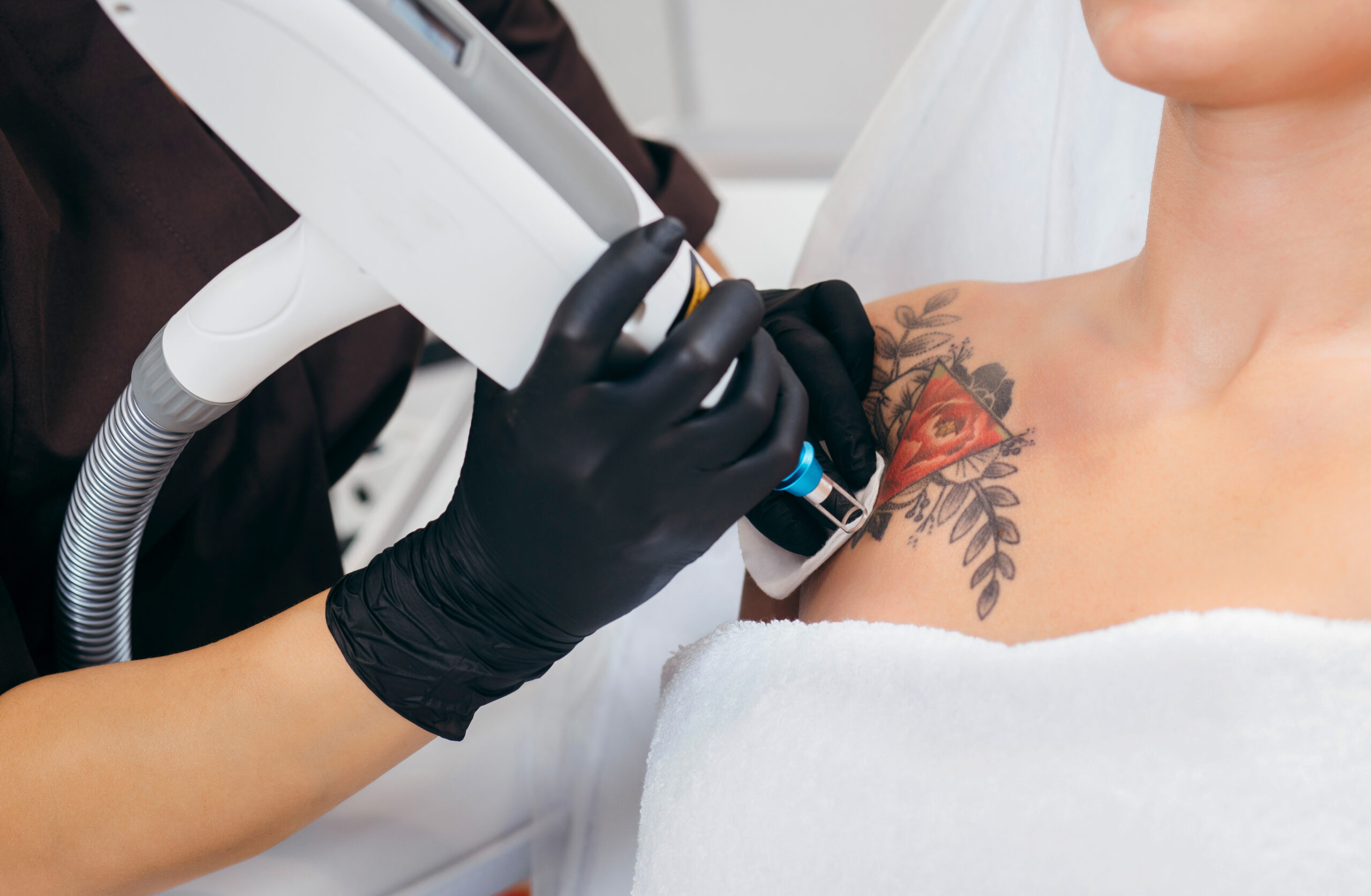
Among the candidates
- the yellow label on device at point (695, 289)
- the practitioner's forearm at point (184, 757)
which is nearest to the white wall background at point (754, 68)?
the yellow label on device at point (695, 289)

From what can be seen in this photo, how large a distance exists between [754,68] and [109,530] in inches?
74.1

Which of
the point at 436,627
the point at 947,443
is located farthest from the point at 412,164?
the point at 947,443

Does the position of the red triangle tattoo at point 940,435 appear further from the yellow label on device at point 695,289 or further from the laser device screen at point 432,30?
the laser device screen at point 432,30

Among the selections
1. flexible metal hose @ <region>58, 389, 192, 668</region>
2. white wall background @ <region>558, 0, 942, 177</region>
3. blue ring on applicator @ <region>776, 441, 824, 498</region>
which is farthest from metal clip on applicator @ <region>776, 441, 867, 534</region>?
white wall background @ <region>558, 0, 942, 177</region>

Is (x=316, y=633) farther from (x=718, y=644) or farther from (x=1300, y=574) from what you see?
(x=1300, y=574)

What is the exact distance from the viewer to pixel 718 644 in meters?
0.70

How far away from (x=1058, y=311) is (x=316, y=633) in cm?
65

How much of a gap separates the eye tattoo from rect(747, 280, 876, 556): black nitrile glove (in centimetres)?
3

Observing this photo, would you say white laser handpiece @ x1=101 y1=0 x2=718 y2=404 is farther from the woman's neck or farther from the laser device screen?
the woman's neck

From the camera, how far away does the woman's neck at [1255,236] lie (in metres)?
0.57

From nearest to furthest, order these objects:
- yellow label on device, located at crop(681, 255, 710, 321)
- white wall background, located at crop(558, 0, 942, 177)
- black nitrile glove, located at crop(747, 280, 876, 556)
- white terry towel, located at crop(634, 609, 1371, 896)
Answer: white terry towel, located at crop(634, 609, 1371, 896) < yellow label on device, located at crop(681, 255, 710, 321) < black nitrile glove, located at crop(747, 280, 876, 556) < white wall background, located at crop(558, 0, 942, 177)

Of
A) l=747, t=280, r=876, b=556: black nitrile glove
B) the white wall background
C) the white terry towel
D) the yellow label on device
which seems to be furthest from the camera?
the white wall background

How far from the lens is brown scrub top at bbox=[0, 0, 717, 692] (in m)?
0.81

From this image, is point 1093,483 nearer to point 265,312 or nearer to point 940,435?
point 940,435
